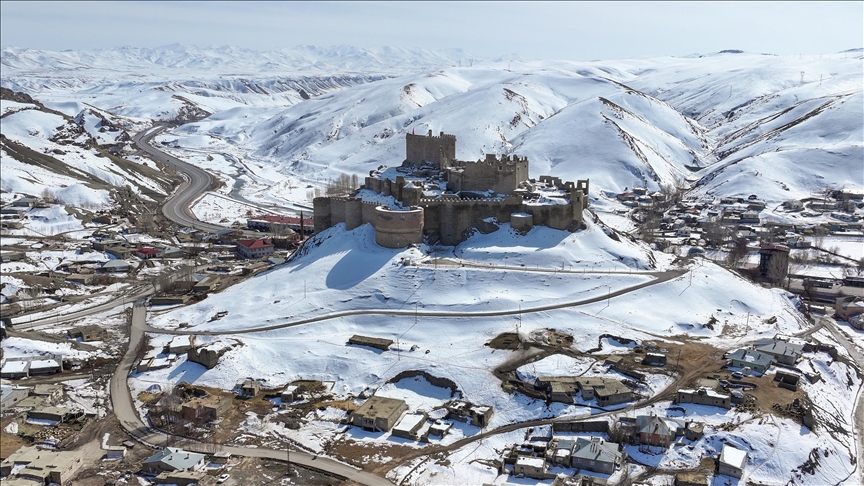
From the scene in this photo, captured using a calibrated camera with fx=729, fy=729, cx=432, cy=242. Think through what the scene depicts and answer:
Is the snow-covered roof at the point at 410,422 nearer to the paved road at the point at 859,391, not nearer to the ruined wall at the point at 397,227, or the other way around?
the ruined wall at the point at 397,227

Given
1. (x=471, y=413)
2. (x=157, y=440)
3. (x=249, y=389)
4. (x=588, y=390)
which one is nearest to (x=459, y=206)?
(x=588, y=390)

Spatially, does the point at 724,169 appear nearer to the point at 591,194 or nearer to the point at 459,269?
the point at 591,194

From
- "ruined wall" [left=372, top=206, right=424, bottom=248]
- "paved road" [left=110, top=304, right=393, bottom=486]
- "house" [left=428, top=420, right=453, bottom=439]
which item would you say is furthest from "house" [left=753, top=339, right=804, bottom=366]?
"paved road" [left=110, top=304, right=393, bottom=486]

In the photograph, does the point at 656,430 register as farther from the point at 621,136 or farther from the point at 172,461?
the point at 621,136

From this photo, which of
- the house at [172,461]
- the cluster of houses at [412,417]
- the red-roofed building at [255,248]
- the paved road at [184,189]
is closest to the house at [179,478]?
the house at [172,461]

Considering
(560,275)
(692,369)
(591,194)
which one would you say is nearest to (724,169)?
(591,194)

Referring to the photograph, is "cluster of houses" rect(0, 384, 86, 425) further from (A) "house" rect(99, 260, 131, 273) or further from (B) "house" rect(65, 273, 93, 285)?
(A) "house" rect(99, 260, 131, 273)
